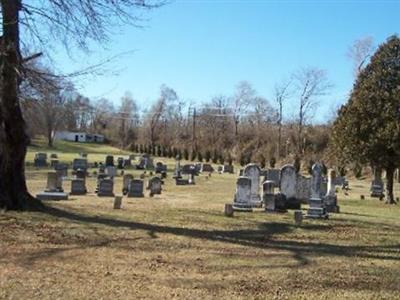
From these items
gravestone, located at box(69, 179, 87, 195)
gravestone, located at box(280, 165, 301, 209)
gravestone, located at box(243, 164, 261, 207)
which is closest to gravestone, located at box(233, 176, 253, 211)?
gravestone, located at box(243, 164, 261, 207)

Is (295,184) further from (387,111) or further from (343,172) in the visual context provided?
(343,172)

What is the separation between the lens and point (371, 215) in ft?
63.3

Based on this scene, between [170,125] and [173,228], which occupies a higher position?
[170,125]

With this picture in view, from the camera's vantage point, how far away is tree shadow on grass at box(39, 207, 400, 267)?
10.7 m

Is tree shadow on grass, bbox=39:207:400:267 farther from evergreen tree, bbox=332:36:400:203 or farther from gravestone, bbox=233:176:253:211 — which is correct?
evergreen tree, bbox=332:36:400:203

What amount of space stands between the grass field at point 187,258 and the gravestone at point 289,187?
15.7 ft

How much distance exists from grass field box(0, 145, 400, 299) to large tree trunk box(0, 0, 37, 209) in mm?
754

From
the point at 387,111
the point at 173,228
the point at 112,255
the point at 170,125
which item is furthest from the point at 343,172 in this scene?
the point at 170,125

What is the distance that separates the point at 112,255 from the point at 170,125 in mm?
94665

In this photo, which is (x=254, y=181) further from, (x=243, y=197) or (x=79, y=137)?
(x=79, y=137)

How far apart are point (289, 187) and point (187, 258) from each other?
11664mm

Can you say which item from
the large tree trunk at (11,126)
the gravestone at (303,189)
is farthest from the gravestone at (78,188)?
the large tree trunk at (11,126)

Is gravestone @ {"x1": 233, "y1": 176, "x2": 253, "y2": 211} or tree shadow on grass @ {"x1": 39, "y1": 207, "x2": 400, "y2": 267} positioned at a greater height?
gravestone @ {"x1": 233, "y1": 176, "x2": 253, "y2": 211}

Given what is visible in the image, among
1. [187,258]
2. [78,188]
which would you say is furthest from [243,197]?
[187,258]
